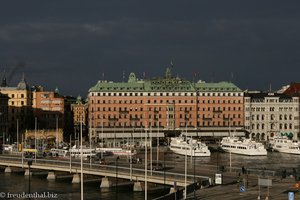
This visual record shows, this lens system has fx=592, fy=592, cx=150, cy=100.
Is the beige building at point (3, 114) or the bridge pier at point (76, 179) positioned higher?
the beige building at point (3, 114)

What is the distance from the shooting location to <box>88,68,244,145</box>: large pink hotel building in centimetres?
18462

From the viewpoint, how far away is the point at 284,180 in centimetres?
A: 7306

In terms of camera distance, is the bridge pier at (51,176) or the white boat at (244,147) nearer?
the bridge pier at (51,176)

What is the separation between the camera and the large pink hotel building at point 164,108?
185 metres

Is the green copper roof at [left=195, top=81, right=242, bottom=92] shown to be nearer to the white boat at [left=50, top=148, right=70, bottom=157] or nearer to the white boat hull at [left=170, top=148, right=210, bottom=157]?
the white boat hull at [left=170, top=148, right=210, bottom=157]

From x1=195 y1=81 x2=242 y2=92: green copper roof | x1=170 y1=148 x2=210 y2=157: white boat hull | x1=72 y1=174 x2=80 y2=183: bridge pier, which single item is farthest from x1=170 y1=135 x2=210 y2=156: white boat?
x1=195 y1=81 x2=242 y2=92: green copper roof

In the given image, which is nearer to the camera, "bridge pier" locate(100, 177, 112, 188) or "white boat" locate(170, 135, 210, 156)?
"bridge pier" locate(100, 177, 112, 188)

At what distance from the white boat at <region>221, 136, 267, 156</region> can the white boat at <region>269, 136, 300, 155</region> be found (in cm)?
961

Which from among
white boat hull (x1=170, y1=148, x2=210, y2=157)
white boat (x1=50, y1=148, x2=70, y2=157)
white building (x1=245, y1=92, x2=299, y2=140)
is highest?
white building (x1=245, y1=92, x2=299, y2=140)

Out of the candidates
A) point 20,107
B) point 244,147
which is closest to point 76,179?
point 244,147

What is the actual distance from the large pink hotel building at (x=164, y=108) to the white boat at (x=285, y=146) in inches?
1092

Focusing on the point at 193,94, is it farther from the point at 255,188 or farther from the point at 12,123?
the point at 255,188

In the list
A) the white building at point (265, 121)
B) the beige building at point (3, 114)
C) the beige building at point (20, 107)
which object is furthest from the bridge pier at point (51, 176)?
the white building at point (265, 121)

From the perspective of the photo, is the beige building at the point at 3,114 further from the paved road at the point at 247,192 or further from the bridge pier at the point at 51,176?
the paved road at the point at 247,192
